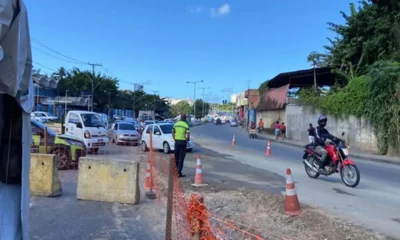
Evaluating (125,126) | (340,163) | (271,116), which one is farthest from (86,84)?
(340,163)

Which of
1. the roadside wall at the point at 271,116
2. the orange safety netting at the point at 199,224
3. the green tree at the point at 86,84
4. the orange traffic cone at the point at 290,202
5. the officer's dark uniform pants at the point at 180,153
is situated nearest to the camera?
the orange safety netting at the point at 199,224

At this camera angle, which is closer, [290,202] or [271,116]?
[290,202]

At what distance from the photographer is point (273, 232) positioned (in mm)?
6199

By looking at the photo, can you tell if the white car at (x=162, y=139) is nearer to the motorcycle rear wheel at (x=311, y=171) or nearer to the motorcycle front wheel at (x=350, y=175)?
the motorcycle rear wheel at (x=311, y=171)

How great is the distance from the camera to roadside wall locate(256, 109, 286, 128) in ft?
144

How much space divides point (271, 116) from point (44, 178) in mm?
42008

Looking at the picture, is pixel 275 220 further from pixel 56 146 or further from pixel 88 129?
pixel 88 129

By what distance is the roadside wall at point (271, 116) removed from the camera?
43850mm

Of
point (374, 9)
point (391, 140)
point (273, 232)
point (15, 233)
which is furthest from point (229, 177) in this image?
point (374, 9)

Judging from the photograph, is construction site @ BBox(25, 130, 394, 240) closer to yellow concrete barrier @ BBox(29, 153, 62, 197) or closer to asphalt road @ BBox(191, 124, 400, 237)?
A: yellow concrete barrier @ BBox(29, 153, 62, 197)

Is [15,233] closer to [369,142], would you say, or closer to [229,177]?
[229,177]

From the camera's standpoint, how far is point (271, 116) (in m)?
48.6

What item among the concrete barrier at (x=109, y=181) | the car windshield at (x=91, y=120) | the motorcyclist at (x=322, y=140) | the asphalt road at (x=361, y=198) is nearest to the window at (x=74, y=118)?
the car windshield at (x=91, y=120)

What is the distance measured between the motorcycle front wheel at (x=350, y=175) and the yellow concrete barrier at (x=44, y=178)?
7.34 metres
